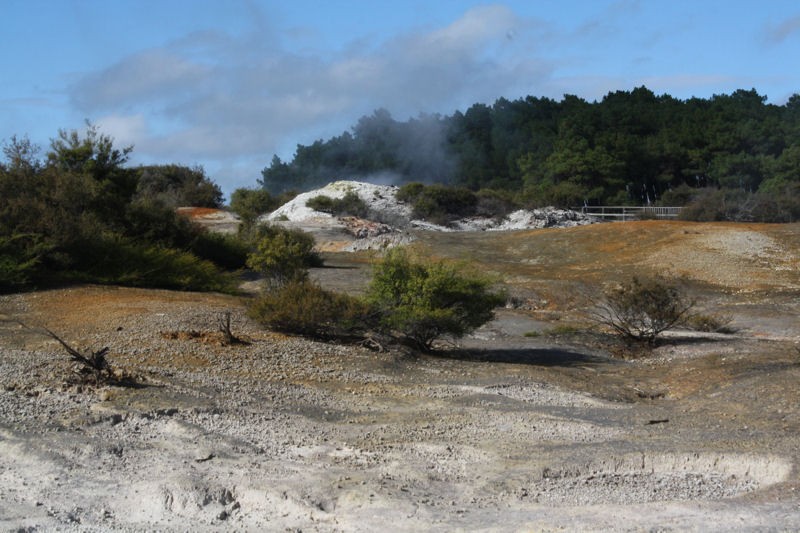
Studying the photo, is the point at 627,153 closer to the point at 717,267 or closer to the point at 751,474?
the point at 717,267

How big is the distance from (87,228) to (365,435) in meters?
12.3

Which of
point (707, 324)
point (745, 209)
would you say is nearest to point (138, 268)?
point (707, 324)

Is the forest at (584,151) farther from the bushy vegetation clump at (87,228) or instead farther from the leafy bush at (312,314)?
the leafy bush at (312,314)

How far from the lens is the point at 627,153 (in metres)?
83.7

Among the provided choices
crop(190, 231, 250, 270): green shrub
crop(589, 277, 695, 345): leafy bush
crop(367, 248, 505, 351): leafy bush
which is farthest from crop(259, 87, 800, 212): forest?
crop(367, 248, 505, 351): leafy bush

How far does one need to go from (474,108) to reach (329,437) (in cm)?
10494

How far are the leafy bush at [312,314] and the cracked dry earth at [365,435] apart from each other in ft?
1.50

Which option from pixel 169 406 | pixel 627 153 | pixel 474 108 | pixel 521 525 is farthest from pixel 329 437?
pixel 474 108

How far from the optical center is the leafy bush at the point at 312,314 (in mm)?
15867

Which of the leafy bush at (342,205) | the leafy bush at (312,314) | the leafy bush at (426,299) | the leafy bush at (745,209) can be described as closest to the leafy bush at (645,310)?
the leafy bush at (426,299)

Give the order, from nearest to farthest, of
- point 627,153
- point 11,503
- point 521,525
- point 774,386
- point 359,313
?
point 521,525 → point 11,503 → point 774,386 → point 359,313 → point 627,153

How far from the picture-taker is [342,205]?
61031 mm

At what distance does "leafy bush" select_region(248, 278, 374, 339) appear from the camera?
15.9 m

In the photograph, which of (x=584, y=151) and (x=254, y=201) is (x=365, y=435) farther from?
(x=584, y=151)
